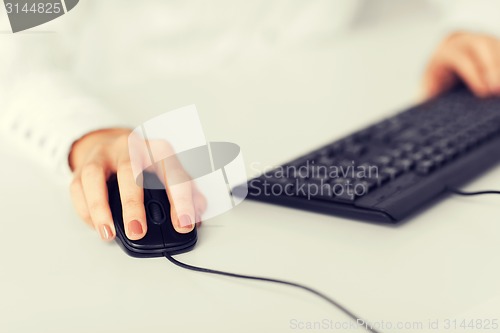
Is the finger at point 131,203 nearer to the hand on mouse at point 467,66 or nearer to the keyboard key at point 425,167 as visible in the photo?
the keyboard key at point 425,167

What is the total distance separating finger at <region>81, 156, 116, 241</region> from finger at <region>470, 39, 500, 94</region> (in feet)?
1.57

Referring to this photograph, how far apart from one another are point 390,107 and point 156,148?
1.13ft

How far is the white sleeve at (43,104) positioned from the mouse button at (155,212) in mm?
168

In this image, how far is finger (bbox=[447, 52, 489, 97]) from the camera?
0.70m

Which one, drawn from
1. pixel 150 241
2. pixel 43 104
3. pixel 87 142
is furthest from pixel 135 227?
pixel 43 104

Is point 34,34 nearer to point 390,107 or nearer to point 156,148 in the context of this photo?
point 156,148

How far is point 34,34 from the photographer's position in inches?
27.3

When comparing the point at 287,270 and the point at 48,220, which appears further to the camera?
the point at 48,220

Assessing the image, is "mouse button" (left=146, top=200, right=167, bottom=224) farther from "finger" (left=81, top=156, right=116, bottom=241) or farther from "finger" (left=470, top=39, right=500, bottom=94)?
"finger" (left=470, top=39, right=500, bottom=94)

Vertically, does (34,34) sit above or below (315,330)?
above

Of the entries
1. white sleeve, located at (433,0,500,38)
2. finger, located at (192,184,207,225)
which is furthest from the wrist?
white sleeve, located at (433,0,500,38)

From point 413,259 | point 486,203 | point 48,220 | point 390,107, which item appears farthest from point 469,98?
point 48,220

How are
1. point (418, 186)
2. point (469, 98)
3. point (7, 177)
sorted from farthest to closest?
point (469, 98), point (7, 177), point (418, 186)

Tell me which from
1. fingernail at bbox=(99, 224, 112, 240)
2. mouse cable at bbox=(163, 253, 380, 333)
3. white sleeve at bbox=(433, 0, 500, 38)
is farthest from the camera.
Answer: white sleeve at bbox=(433, 0, 500, 38)
